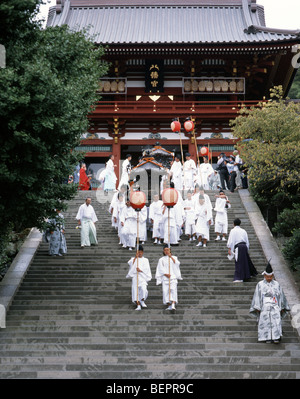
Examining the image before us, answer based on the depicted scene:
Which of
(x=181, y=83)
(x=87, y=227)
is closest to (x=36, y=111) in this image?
(x=87, y=227)

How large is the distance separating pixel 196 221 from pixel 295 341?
17.2 feet

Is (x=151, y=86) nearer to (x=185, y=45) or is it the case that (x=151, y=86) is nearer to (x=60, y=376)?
(x=185, y=45)

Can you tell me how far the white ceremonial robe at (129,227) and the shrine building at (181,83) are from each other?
8251 millimetres

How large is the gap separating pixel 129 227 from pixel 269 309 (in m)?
5.32

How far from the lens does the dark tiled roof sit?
26047mm

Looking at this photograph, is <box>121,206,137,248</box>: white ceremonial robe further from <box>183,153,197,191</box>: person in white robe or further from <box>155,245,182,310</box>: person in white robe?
<box>183,153,197,191</box>: person in white robe

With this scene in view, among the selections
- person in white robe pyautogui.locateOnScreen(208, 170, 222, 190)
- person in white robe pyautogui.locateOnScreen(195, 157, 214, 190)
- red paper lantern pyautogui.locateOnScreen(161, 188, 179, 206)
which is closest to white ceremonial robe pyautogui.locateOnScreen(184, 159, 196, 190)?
person in white robe pyautogui.locateOnScreen(195, 157, 214, 190)

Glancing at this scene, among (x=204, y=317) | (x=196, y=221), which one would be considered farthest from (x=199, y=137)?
(x=204, y=317)

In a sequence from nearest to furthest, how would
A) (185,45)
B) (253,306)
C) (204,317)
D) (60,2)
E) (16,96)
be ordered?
1. (16,96)
2. (253,306)
3. (204,317)
4. (185,45)
5. (60,2)

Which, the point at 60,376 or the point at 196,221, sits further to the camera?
the point at 196,221

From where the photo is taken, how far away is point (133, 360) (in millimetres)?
10445

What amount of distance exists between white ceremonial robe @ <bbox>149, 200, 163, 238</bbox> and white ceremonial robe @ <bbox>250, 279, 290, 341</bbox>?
16.3 ft

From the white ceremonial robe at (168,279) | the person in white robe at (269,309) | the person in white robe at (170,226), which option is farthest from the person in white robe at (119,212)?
the person in white robe at (269,309)

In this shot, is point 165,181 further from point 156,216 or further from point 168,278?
point 168,278
